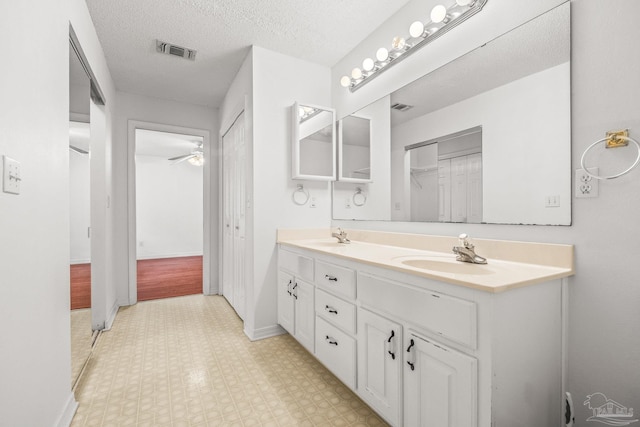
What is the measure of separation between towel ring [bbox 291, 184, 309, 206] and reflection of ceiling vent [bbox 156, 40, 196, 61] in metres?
1.47

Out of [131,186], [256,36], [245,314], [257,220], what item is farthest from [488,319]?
[131,186]

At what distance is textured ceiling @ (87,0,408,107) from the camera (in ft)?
6.25

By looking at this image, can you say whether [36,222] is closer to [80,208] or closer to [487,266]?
[80,208]

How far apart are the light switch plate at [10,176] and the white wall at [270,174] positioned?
143 cm

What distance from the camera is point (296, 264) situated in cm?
206

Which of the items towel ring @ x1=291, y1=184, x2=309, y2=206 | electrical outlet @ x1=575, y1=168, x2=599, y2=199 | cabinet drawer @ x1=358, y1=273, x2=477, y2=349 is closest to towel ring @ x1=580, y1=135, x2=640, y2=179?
electrical outlet @ x1=575, y1=168, x2=599, y2=199

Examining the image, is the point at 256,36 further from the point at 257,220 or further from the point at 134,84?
the point at 134,84

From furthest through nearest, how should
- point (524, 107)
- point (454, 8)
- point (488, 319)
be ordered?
point (454, 8), point (524, 107), point (488, 319)

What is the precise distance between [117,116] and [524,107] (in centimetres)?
373

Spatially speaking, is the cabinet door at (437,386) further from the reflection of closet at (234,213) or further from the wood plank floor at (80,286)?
the wood plank floor at (80,286)

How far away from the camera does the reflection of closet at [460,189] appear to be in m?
1.48

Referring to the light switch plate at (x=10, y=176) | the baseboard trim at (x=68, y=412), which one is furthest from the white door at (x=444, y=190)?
the baseboard trim at (x=68, y=412)

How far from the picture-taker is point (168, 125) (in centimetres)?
343

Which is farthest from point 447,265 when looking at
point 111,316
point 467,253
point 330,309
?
point 111,316
